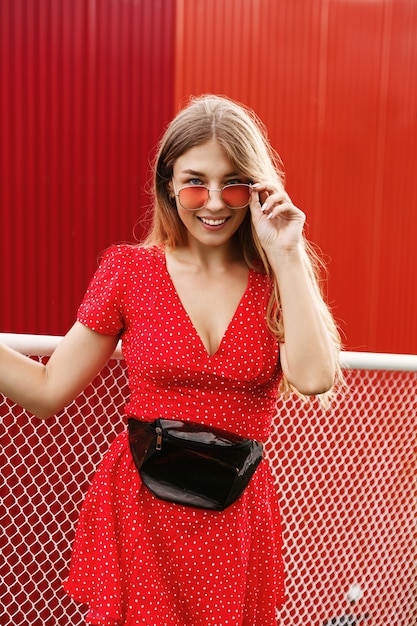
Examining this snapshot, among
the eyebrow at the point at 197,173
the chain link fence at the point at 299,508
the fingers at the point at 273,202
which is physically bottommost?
the chain link fence at the point at 299,508

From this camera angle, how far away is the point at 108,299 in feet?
4.49

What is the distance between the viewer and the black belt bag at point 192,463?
136cm

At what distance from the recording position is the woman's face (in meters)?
1.36

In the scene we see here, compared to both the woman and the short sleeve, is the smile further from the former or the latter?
the short sleeve

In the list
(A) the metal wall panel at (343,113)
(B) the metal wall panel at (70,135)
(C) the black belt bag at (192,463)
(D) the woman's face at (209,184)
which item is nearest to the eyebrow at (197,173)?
(D) the woman's face at (209,184)

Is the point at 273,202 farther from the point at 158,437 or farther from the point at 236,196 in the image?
the point at 158,437

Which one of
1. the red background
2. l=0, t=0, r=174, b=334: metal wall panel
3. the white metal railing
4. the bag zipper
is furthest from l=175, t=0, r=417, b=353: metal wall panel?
the bag zipper

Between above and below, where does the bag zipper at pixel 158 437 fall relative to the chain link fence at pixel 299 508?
above

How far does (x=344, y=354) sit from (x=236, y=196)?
0.89 metres

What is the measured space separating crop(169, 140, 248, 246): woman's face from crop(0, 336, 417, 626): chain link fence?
971 mm

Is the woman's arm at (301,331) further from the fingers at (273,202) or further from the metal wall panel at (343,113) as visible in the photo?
the metal wall panel at (343,113)

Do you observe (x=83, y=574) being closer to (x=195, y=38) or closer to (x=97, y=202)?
(x=97, y=202)

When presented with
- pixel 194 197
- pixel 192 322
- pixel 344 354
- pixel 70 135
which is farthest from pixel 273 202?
pixel 70 135

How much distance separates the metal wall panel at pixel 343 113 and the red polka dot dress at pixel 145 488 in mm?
1483
